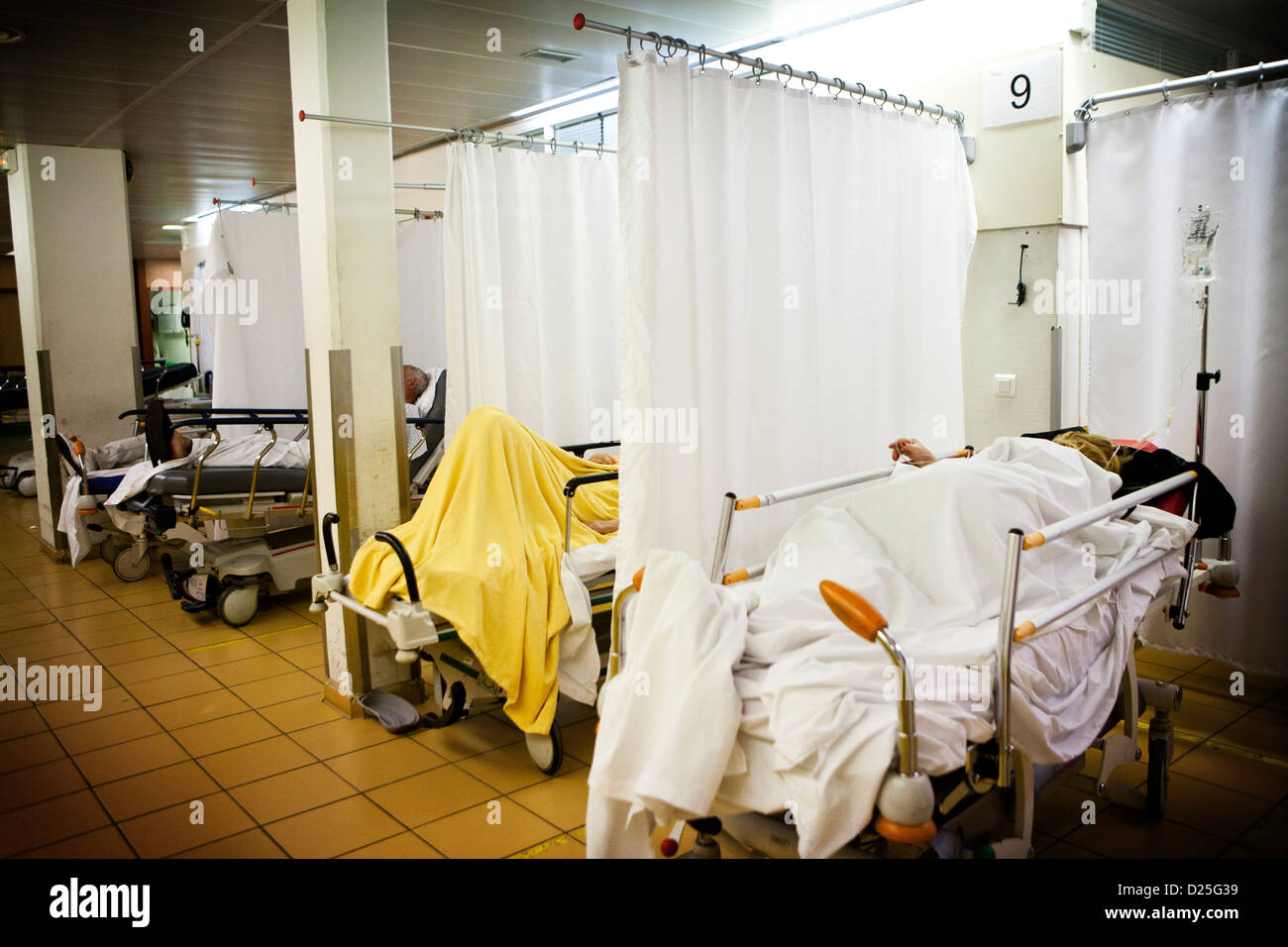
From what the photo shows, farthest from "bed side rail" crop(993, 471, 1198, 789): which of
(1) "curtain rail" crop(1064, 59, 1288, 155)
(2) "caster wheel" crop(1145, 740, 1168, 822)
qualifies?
(1) "curtain rail" crop(1064, 59, 1288, 155)

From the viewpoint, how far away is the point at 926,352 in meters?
3.88

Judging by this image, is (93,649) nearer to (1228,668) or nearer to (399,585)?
(399,585)

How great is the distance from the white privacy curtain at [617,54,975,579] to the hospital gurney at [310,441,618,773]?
51 centimetres

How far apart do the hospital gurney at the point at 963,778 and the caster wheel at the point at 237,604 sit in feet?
10.1

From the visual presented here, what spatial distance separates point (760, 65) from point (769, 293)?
2.43 feet

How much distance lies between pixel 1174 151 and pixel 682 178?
2108mm

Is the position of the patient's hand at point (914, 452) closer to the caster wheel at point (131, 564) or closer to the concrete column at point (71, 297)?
the caster wheel at point (131, 564)

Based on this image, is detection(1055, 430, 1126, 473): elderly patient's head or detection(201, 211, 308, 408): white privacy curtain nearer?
detection(1055, 430, 1126, 473): elderly patient's head

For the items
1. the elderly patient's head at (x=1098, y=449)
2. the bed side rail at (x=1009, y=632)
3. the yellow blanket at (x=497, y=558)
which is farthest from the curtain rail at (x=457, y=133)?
the bed side rail at (x=1009, y=632)

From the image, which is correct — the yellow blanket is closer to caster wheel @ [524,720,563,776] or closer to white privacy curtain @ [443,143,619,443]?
caster wheel @ [524,720,563,776]

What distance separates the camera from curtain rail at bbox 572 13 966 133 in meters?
2.69
